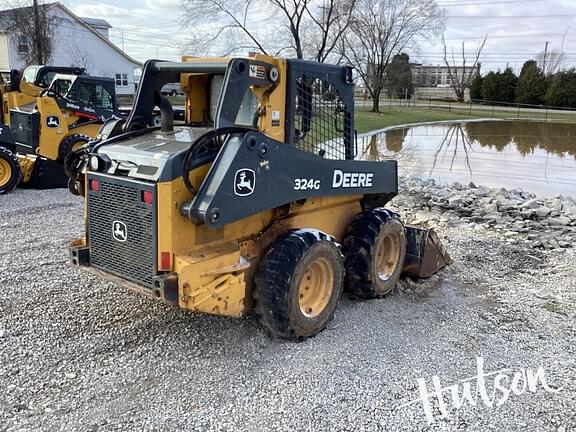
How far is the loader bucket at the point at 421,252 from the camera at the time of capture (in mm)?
6371

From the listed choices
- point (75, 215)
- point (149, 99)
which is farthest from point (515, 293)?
point (75, 215)

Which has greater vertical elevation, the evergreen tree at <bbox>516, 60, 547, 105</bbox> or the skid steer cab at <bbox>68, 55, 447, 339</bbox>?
the evergreen tree at <bbox>516, 60, 547, 105</bbox>

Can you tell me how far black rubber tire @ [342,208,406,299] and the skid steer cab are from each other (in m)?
0.01

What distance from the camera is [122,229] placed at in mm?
4316

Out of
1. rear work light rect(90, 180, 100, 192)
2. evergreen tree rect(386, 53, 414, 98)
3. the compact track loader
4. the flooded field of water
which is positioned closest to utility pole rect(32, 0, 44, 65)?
the flooded field of water

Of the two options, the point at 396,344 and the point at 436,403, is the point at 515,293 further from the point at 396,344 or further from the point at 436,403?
the point at 436,403

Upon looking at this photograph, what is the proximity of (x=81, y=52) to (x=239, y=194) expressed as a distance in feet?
145

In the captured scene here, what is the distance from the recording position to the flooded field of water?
49.0 ft

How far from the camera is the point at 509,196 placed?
10.9 m

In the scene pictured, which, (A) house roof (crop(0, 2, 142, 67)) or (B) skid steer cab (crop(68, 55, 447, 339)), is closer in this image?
(B) skid steer cab (crop(68, 55, 447, 339))

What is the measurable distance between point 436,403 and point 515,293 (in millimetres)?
2684

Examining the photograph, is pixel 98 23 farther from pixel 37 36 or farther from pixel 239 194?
pixel 239 194

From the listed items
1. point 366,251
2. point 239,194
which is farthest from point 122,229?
point 366,251

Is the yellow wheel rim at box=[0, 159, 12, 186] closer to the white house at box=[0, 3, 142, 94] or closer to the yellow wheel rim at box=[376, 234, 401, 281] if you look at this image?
the yellow wheel rim at box=[376, 234, 401, 281]
